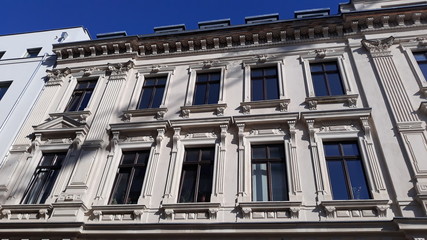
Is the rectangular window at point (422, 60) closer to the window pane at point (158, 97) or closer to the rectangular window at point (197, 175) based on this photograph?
the rectangular window at point (197, 175)

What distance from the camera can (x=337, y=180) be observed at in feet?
30.8

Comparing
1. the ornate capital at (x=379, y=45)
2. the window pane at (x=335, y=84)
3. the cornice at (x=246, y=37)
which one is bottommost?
the window pane at (x=335, y=84)

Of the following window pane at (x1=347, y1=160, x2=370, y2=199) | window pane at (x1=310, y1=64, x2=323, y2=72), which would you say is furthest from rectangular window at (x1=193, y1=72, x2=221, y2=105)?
window pane at (x1=347, y1=160, x2=370, y2=199)

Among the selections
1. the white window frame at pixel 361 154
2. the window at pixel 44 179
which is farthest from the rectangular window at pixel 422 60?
the window at pixel 44 179

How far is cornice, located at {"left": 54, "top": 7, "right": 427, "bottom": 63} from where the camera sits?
13055mm

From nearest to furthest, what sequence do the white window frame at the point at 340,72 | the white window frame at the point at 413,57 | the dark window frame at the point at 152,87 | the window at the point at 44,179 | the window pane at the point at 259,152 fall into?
the window pane at the point at 259,152 → the white window frame at the point at 413,57 → the window at the point at 44,179 → the white window frame at the point at 340,72 → the dark window frame at the point at 152,87

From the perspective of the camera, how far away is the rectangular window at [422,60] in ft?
37.7

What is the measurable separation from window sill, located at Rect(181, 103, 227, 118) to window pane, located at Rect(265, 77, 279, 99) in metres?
1.86

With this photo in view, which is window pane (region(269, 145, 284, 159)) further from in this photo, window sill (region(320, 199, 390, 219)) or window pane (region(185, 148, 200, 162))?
window pane (region(185, 148, 200, 162))

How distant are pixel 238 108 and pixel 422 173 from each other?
6.05 m

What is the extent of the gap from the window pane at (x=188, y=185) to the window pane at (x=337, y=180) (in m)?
4.22

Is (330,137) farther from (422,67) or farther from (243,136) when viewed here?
(422,67)

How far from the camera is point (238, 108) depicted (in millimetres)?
11820

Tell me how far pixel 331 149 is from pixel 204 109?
15.5 ft
